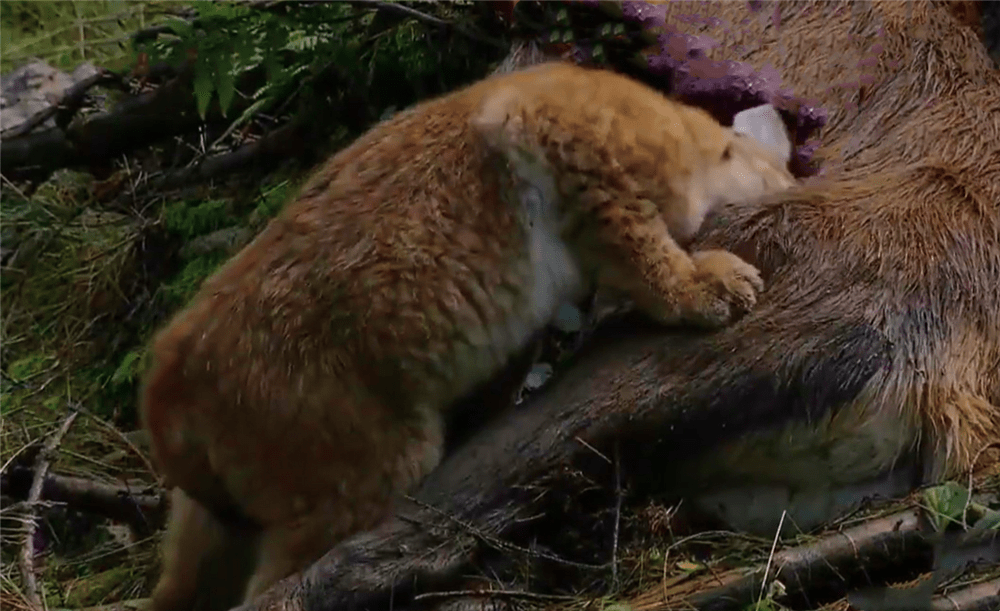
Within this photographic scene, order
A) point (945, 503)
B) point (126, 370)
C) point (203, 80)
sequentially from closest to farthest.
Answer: point (945, 503), point (203, 80), point (126, 370)

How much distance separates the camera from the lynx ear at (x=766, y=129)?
10.2 feet

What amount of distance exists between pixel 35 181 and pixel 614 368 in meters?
2.99

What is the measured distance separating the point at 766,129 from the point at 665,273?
667 millimetres

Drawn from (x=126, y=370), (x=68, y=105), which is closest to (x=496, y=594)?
(x=126, y=370)

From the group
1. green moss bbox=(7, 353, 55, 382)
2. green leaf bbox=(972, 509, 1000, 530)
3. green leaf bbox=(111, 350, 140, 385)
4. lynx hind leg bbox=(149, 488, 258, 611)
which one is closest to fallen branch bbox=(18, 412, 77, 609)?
green leaf bbox=(111, 350, 140, 385)

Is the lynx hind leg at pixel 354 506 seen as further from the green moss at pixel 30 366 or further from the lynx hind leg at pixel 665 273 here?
the green moss at pixel 30 366

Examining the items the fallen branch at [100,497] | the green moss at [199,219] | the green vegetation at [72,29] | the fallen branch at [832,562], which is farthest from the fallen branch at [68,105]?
the fallen branch at [832,562]

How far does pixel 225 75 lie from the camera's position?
3.59m

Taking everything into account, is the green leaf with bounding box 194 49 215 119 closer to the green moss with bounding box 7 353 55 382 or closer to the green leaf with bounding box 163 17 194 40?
the green leaf with bounding box 163 17 194 40

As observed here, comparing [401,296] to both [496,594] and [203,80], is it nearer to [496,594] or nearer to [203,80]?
[496,594]

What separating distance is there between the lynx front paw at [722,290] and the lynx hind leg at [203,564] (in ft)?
3.66

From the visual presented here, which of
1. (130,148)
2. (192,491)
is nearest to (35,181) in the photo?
(130,148)

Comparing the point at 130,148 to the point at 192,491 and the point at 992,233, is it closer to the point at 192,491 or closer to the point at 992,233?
the point at 192,491

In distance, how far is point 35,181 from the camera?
4.85 m
